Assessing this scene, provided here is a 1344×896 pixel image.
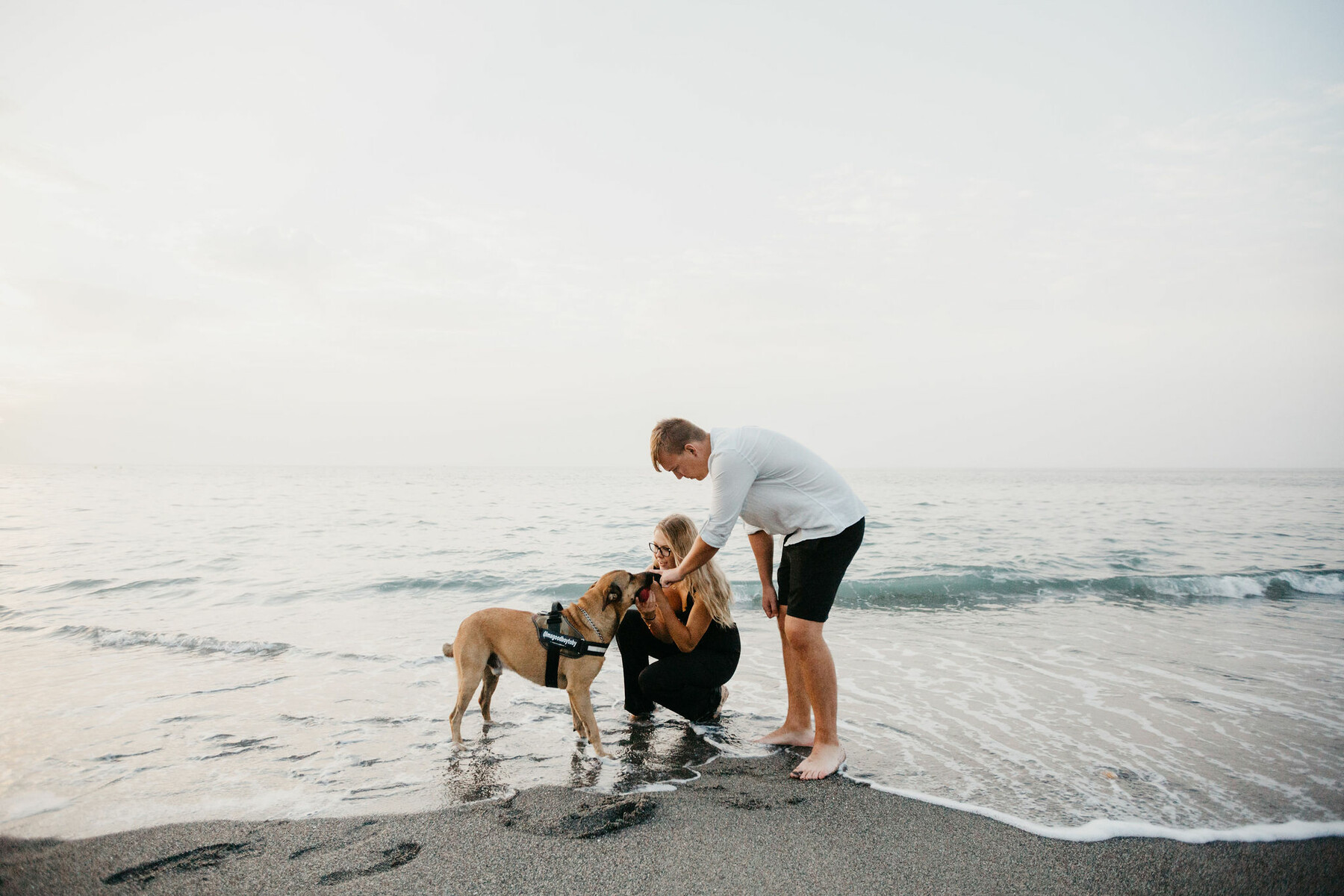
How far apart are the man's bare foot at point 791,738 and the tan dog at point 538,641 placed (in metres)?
1.17

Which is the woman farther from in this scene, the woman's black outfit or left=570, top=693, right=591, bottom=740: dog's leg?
left=570, top=693, right=591, bottom=740: dog's leg

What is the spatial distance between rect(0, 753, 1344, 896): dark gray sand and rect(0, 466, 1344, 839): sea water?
234 mm

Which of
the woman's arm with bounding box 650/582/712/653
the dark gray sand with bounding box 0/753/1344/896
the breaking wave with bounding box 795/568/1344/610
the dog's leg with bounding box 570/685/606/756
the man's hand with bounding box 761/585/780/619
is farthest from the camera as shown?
the breaking wave with bounding box 795/568/1344/610

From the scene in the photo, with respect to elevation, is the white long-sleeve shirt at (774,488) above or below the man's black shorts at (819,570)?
above

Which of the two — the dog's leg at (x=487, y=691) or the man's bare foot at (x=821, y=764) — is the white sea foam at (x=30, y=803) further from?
the man's bare foot at (x=821, y=764)

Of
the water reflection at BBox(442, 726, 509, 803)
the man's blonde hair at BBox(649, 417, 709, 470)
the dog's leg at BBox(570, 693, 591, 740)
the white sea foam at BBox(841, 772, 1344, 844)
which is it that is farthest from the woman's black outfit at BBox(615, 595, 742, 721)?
the white sea foam at BBox(841, 772, 1344, 844)

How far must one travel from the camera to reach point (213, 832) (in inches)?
129

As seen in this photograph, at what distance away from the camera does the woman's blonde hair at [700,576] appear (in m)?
4.55

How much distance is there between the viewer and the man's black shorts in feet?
13.0

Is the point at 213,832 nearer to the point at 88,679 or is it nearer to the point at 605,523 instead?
the point at 88,679

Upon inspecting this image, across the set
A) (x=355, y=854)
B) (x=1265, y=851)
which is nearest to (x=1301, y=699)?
(x=1265, y=851)

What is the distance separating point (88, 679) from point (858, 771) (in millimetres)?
6834

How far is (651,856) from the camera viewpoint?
3.01 metres

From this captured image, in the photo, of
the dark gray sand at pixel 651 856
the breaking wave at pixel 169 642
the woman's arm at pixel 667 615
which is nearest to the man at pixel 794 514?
the woman's arm at pixel 667 615
